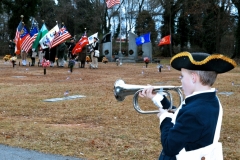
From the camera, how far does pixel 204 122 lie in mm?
2463

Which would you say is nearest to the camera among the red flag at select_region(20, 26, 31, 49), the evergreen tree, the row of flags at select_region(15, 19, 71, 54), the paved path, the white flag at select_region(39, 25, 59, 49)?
the paved path

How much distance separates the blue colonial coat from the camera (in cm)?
245

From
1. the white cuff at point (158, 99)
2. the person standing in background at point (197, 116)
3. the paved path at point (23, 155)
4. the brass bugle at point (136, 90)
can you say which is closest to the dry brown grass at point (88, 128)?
the paved path at point (23, 155)

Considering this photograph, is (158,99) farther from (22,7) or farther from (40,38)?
(22,7)

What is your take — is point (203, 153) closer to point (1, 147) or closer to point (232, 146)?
point (232, 146)

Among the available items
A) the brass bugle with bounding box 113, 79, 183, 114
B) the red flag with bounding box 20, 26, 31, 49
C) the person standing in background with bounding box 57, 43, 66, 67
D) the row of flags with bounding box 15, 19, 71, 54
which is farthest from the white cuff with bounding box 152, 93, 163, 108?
the red flag with bounding box 20, 26, 31, 49

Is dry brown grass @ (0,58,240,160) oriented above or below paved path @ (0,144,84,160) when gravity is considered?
above

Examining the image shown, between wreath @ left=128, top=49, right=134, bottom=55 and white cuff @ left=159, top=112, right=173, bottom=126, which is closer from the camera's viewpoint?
white cuff @ left=159, top=112, right=173, bottom=126

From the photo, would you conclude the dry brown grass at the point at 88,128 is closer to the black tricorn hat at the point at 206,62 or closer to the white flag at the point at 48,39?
the black tricorn hat at the point at 206,62

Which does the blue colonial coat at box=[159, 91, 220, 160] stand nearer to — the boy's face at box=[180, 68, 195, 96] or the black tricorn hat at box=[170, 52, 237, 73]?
the boy's face at box=[180, 68, 195, 96]

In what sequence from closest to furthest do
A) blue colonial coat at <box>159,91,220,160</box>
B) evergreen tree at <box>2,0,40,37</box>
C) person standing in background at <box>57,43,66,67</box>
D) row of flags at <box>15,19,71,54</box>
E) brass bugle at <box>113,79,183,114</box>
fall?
blue colonial coat at <box>159,91,220,160</box> → brass bugle at <box>113,79,183,114</box> → row of flags at <box>15,19,71,54</box> → person standing in background at <box>57,43,66,67</box> → evergreen tree at <box>2,0,40,37</box>

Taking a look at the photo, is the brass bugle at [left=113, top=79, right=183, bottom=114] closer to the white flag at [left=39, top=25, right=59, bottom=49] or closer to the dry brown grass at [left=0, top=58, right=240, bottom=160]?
the dry brown grass at [left=0, top=58, right=240, bottom=160]

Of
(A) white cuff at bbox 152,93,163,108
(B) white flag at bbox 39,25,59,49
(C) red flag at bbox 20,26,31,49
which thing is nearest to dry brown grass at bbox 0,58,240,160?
(A) white cuff at bbox 152,93,163,108

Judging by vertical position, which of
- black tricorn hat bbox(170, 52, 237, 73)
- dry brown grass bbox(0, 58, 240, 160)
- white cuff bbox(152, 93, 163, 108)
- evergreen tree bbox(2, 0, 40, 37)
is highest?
evergreen tree bbox(2, 0, 40, 37)
